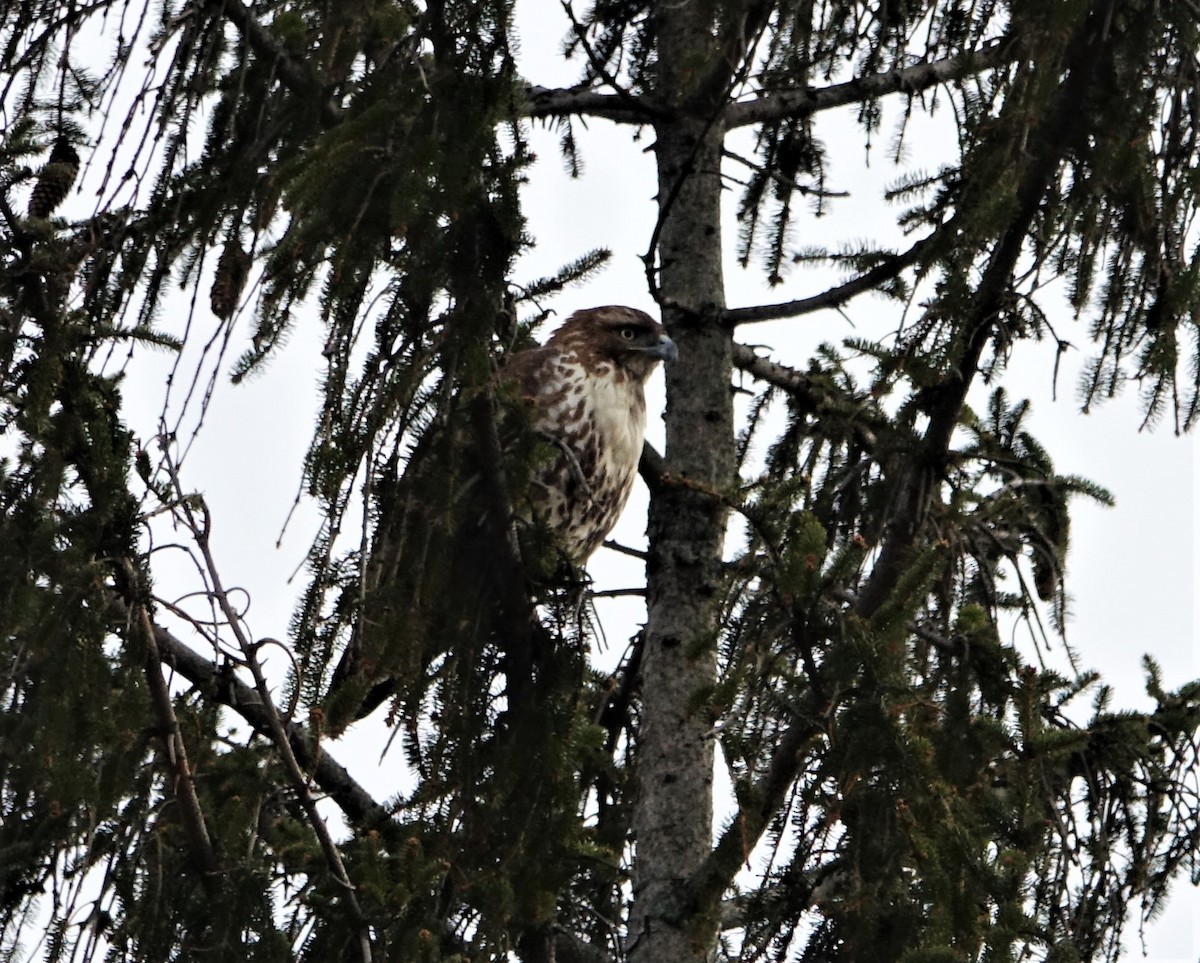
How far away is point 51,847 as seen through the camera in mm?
4148

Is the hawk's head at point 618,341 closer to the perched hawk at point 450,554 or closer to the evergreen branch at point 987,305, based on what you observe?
the evergreen branch at point 987,305

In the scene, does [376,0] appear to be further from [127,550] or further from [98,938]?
[98,938]

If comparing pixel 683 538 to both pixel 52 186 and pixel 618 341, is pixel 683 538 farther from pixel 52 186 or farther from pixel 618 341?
pixel 52 186

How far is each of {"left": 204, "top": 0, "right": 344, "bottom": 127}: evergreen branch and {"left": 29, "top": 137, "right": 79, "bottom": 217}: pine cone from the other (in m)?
0.58

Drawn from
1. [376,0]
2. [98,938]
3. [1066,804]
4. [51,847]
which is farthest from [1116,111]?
[51,847]

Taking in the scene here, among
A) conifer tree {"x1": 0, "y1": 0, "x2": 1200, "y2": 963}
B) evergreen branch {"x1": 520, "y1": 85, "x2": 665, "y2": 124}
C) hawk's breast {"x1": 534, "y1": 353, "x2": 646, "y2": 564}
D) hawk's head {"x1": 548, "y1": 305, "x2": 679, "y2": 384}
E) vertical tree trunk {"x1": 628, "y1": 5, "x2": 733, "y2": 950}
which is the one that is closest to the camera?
conifer tree {"x1": 0, "y1": 0, "x2": 1200, "y2": 963}

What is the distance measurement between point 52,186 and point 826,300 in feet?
7.08

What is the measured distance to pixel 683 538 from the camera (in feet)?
15.6

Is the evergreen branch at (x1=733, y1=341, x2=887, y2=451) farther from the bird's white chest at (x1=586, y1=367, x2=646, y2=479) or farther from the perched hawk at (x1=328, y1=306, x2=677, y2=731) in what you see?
the perched hawk at (x1=328, y1=306, x2=677, y2=731)

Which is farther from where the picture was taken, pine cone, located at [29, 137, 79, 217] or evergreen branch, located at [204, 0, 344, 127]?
pine cone, located at [29, 137, 79, 217]

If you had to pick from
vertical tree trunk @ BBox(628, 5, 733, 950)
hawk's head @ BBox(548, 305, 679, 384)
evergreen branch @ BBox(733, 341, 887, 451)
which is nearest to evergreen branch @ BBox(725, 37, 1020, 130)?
vertical tree trunk @ BBox(628, 5, 733, 950)

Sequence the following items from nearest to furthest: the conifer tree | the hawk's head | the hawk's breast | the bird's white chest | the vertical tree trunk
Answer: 1. the conifer tree
2. the vertical tree trunk
3. the hawk's breast
4. the bird's white chest
5. the hawk's head

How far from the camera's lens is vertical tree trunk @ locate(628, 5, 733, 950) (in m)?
4.28

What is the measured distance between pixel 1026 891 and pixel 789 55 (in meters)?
1.93
